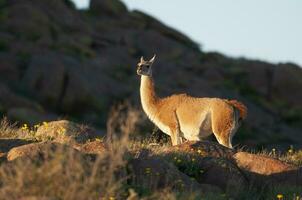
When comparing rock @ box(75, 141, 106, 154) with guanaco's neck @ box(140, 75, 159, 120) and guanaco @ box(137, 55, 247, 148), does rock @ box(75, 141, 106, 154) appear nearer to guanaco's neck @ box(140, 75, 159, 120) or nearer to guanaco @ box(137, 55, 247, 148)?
guanaco @ box(137, 55, 247, 148)

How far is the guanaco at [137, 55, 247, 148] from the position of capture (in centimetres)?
1543

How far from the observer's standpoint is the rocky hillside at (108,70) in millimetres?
41094

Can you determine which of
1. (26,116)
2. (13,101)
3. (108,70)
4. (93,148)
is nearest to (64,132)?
(93,148)

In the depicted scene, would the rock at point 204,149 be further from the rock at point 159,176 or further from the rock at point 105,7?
the rock at point 105,7

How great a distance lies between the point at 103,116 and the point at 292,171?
29258 mm

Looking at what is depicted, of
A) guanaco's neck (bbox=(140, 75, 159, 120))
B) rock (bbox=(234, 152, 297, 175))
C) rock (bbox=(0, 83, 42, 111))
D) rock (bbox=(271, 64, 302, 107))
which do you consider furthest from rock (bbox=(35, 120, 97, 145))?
rock (bbox=(271, 64, 302, 107))

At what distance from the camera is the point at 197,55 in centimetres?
5388

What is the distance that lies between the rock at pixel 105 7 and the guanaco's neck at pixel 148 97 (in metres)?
39.3

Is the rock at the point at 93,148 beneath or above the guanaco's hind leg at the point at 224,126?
beneath

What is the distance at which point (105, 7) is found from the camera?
56656 millimetres

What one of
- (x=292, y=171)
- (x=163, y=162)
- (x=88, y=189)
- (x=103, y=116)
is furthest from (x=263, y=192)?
(x=103, y=116)

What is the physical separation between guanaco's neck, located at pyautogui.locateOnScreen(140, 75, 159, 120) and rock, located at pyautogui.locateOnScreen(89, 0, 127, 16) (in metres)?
39.3

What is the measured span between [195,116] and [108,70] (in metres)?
31.3

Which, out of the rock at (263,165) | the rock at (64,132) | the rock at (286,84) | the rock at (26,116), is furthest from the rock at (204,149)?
the rock at (286,84)
